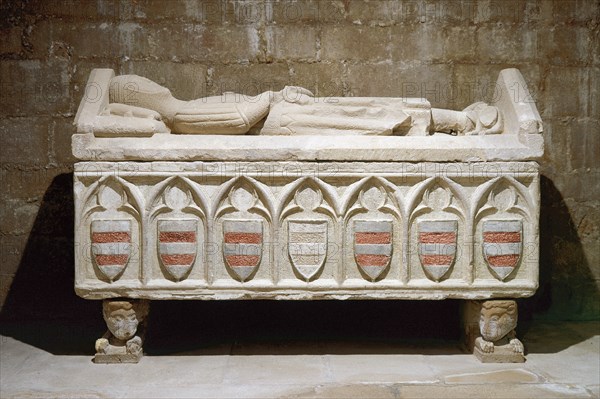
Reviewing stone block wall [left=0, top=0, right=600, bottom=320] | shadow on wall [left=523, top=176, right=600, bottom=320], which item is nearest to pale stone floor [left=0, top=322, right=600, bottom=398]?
shadow on wall [left=523, top=176, right=600, bottom=320]

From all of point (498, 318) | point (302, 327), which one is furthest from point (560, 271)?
point (302, 327)

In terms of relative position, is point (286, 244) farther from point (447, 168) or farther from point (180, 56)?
point (180, 56)

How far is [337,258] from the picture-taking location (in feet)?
10.6

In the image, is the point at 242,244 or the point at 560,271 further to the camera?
the point at 560,271

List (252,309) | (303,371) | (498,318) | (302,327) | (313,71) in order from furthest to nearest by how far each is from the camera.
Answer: (313,71)
(252,309)
(302,327)
(498,318)
(303,371)

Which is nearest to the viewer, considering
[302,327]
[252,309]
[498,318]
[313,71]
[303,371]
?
[303,371]

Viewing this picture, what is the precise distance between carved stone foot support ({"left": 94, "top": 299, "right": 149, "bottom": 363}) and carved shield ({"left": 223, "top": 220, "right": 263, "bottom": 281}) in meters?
0.54

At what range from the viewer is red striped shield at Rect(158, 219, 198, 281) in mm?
3188

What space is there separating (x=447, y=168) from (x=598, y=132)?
5.40ft

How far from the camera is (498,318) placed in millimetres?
3254

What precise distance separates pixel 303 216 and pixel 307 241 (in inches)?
4.9

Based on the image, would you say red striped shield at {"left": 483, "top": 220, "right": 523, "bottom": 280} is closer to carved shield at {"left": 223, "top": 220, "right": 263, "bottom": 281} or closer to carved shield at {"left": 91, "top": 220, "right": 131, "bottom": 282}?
carved shield at {"left": 223, "top": 220, "right": 263, "bottom": 281}

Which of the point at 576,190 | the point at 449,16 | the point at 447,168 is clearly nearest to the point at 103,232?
the point at 447,168

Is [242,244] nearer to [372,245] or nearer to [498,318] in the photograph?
[372,245]
